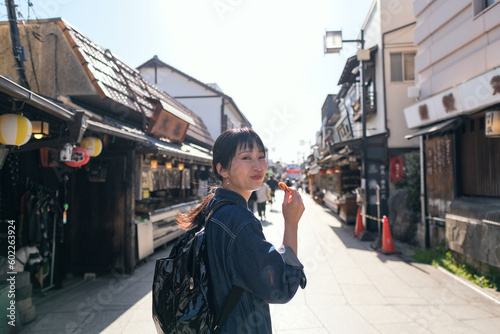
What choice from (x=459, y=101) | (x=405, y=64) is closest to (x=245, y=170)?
(x=459, y=101)

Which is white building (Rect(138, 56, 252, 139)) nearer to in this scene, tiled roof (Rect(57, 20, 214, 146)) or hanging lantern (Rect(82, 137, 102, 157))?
tiled roof (Rect(57, 20, 214, 146))

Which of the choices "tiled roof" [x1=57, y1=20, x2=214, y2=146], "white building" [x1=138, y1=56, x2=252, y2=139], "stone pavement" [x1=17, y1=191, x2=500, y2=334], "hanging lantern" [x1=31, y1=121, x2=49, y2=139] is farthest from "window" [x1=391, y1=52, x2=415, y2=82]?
"hanging lantern" [x1=31, y1=121, x2=49, y2=139]

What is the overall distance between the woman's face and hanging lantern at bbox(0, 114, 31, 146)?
360cm

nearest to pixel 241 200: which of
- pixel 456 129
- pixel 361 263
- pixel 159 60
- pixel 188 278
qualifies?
pixel 188 278

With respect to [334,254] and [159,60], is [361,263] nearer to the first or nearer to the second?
[334,254]

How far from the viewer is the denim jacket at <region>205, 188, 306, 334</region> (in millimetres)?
1438

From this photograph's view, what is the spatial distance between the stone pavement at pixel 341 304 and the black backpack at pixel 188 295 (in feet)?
11.2

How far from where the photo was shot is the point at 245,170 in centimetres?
177

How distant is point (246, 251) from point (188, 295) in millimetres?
381

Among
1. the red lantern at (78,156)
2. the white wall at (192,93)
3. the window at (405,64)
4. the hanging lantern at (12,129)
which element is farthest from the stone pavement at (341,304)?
the white wall at (192,93)

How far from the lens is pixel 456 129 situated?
7.76 metres

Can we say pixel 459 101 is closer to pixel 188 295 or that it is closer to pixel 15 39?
pixel 188 295

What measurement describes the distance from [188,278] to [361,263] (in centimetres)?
761

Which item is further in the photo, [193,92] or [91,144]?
[193,92]
